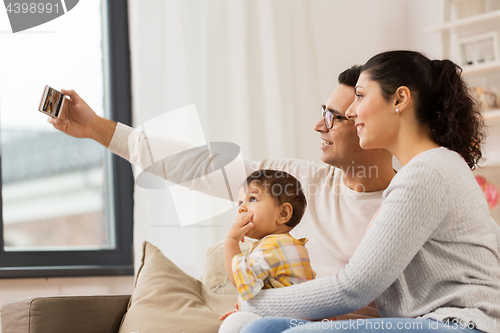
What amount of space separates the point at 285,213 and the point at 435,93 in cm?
44

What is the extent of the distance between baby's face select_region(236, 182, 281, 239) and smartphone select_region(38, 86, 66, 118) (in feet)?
2.29

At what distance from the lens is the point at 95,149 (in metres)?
2.38

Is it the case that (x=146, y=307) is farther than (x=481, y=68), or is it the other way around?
(x=481, y=68)

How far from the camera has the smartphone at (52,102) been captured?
133 cm

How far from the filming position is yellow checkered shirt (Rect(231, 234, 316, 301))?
916 mm

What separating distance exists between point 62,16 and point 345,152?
1794mm

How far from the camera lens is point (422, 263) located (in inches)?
32.7

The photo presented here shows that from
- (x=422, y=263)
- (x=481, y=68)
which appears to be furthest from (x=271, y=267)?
Answer: (x=481, y=68)

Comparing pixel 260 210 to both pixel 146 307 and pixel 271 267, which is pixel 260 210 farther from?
pixel 146 307

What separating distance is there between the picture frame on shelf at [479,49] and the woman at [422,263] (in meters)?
1.52

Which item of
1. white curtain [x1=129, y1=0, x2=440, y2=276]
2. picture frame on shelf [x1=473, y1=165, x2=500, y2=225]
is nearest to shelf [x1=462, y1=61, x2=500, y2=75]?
picture frame on shelf [x1=473, y1=165, x2=500, y2=225]

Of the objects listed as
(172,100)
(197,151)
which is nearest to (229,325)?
(197,151)

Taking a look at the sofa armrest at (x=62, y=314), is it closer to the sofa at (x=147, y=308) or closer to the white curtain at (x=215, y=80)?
the sofa at (x=147, y=308)

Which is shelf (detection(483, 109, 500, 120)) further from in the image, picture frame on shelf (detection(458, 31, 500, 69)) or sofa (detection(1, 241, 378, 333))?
sofa (detection(1, 241, 378, 333))
